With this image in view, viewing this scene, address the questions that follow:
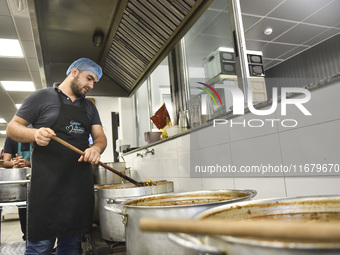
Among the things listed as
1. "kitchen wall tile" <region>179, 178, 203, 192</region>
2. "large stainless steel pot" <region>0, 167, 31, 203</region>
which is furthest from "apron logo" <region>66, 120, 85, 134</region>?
"kitchen wall tile" <region>179, 178, 203, 192</region>

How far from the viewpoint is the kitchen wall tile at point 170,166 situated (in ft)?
6.89

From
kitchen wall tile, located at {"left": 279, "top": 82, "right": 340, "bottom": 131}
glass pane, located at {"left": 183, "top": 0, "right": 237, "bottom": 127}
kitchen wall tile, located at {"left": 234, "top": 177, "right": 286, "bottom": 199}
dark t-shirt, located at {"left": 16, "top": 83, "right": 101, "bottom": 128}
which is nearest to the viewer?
kitchen wall tile, located at {"left": 279, "top": 82, "right": 340, "bottom": 131}

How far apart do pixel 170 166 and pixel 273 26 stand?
3298 mm

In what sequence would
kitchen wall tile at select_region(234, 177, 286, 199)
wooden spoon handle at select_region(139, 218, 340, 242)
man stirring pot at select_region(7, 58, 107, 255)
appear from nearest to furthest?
wooden spoon handle at select_region(139, 218, 340, 242)
kitchen wall tile at select_region(234, 177, 286, 199)
man stirring pot at select_region(7, 58, 107, 255)

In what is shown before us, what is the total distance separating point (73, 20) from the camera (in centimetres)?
153

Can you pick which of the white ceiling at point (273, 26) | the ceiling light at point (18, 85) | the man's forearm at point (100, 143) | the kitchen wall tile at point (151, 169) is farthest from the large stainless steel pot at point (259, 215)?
the ceiling light at point (18, 85)

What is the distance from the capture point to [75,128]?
5.89 ft

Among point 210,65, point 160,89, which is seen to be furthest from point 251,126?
point 160,89

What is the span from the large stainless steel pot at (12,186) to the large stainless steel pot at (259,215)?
6.61 ft

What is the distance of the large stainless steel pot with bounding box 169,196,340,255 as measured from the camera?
0.33 metres

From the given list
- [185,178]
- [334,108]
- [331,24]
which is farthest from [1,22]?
[331,24]

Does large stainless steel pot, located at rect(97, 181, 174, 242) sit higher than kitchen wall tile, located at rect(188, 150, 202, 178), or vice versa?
kitchen wall tile, located at rect(188, 150, 202, 178)

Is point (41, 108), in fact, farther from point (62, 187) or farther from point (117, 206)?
point (117, 206)

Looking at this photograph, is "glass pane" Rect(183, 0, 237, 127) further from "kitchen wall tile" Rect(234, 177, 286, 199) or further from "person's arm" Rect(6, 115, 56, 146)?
"person's arm" Rect(6, 115, 56, 146)
